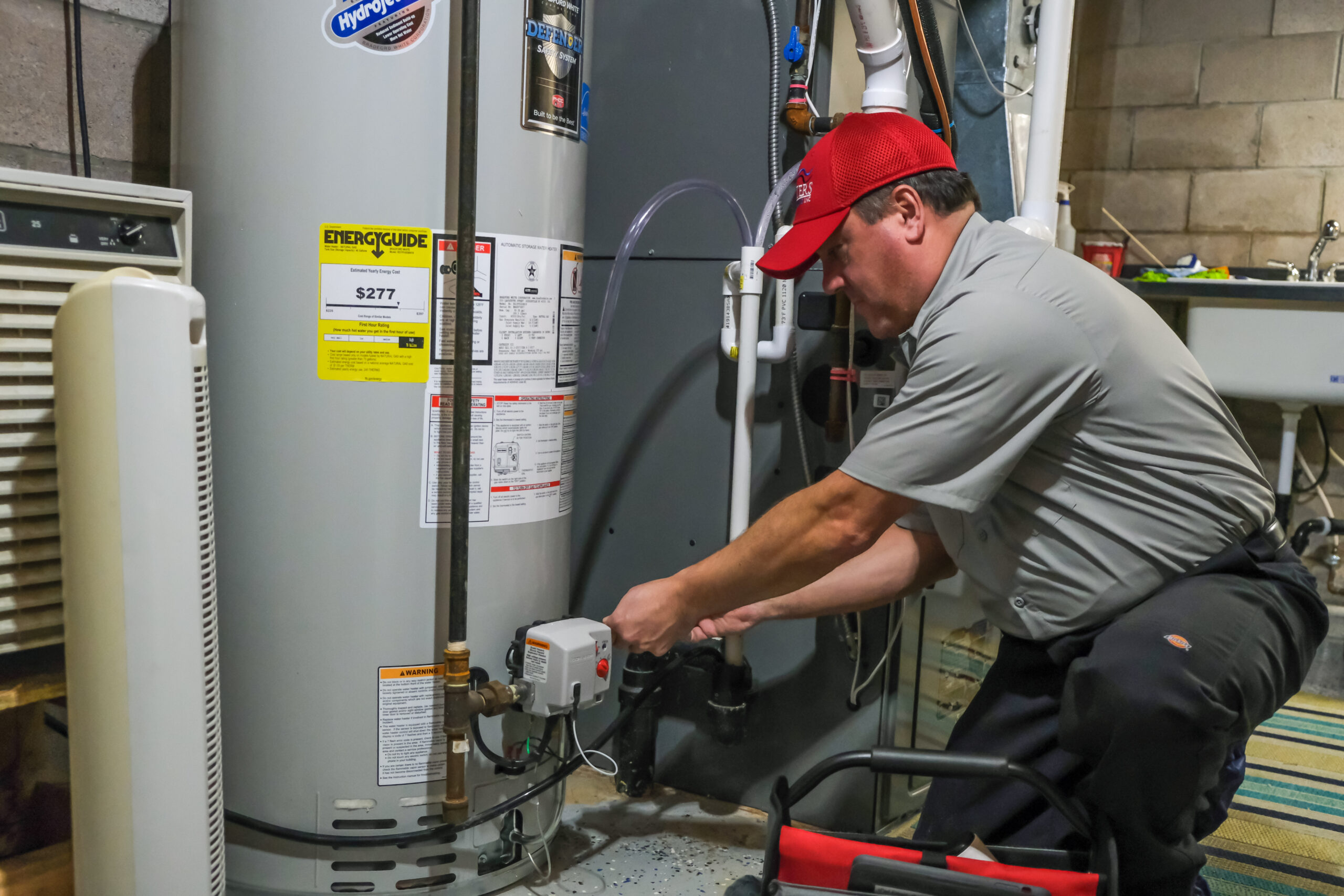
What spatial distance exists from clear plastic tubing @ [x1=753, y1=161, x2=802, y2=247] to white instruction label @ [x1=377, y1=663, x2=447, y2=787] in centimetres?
82

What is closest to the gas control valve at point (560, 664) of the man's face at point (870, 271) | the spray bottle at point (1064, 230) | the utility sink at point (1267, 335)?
the man's face at point (870, 271)

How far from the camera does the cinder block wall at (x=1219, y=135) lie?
8.84 feet

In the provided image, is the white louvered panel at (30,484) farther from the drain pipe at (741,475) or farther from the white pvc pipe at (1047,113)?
the white pvc pipe at (1047,113)

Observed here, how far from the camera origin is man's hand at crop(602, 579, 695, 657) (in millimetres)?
1184

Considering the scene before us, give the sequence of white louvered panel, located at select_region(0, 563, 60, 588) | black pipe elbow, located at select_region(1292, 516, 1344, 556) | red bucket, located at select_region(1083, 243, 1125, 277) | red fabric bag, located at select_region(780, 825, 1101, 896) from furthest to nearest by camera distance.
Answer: red bucket, located at select_region(1083, 243, 1125, 277) < black pipe elbow, located at select_region(1292, 516, 1344, 556) < white louvered panel, located at select_region(0, 563, 60, 588) < red fabric bag, located at select_region(780, 825, 1101, 896)

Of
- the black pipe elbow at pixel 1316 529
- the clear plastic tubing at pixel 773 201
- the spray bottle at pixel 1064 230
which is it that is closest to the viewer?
the clear plastic tubing at pixel 773 201

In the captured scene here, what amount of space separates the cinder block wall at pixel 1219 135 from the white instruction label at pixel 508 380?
6.85ft

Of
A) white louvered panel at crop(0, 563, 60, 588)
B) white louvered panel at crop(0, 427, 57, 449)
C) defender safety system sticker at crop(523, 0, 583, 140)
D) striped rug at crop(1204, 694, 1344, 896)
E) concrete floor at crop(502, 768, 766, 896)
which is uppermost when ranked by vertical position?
defender safety system sticker at crop(523, 0, 583, 140)

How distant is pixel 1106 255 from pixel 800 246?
1.95m

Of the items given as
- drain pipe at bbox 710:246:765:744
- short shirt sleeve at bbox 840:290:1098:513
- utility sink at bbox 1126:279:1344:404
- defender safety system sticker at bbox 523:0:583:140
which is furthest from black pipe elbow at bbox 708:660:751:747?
utility sink at bbox 1126:279:1344:404

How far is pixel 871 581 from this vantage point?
4.41 feet

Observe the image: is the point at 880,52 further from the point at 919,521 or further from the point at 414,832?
the point at 414,832

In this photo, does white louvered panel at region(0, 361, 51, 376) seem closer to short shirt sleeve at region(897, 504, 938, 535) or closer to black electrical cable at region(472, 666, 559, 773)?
black electrical cable at region(472, 666, 559, 773)

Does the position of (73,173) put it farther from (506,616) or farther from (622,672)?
(622,672)
